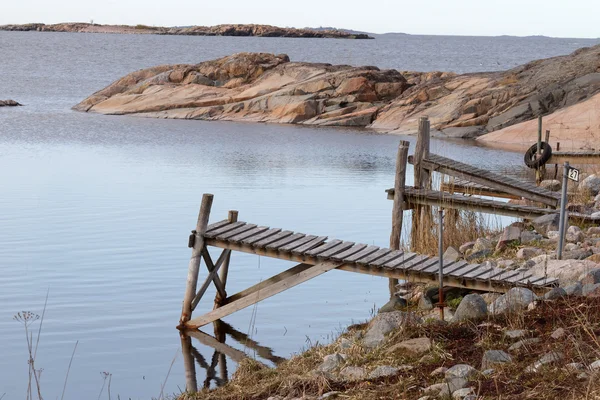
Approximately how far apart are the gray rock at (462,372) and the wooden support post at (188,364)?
3.54m

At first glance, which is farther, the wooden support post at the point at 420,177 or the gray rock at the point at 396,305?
the wooden support post at the point at 420,177

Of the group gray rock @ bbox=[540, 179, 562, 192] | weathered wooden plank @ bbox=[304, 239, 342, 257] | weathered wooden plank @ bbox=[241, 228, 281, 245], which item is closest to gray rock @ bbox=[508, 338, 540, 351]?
weathered wooden plank @ bbox=[304, 239, 342, 257]

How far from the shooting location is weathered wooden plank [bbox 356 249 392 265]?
430 inches

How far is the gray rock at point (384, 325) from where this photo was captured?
8.27 m

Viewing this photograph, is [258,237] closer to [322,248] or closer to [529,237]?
[322,248]

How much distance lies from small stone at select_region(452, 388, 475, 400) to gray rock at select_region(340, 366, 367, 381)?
1.09m

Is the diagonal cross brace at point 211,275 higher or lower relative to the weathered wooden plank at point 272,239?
lower

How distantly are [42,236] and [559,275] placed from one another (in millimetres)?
9741

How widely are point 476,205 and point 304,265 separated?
12.5ft

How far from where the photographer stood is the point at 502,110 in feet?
124

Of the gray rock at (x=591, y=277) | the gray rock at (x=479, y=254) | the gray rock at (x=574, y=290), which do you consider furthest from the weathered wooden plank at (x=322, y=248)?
the gray rock at (x=574, y=290)

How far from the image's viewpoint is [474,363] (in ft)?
23.1

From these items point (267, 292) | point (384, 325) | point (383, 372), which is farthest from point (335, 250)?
point (383, 372)

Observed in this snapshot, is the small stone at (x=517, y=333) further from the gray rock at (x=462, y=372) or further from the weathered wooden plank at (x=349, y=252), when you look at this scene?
the weathered wooden plank at (x=349, y=252)
